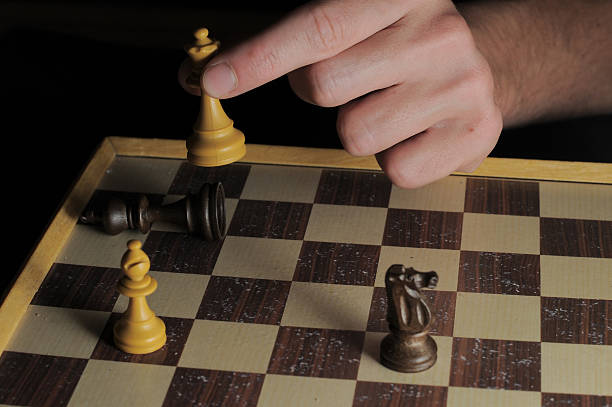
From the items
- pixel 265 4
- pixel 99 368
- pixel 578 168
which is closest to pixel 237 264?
pixel 99 368

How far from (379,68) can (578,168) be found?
538 mm

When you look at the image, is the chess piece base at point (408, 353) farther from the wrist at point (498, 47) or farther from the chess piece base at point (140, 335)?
the wrist at point (498, 47)

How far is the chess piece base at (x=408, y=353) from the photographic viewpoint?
1.18 metres

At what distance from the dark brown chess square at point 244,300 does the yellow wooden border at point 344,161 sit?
0.41 meters

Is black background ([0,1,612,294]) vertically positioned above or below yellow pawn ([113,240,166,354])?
above

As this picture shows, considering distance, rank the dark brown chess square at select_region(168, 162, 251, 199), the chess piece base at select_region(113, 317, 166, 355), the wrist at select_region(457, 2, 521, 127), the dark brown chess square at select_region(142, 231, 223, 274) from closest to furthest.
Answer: the chess piece base at select_region(113, 317, 166, 355)
the dark brown chess square at select_region(142, 231, 223, 274)
the dark brown chess square at select_region(168, 162, 251, 199)
the wrist at select_region(457, 2, 521, 127)

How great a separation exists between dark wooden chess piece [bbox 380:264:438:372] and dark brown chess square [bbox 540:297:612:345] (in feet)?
0.68

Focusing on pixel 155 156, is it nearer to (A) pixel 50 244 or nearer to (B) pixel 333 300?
(A) pixel 50 244

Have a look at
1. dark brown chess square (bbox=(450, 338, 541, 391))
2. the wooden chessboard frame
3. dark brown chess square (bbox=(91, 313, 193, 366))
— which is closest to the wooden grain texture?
the wooden chessboard frame

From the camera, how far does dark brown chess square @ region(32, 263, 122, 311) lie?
4.48ft

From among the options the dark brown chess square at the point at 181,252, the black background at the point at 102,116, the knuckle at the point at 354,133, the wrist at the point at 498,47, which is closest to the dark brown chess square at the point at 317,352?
A: the dark brown chess square at the point at 181,252

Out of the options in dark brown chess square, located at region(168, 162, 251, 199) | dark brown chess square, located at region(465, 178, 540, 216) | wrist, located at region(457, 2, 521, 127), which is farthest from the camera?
wrist, located at region(457, 2, 521, 127)

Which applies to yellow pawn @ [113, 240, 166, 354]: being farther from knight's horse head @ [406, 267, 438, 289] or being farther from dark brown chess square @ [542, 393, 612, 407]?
dark brown chess square @ [542, 393, 612, 407]

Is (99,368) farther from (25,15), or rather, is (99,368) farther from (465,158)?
(25,15)
